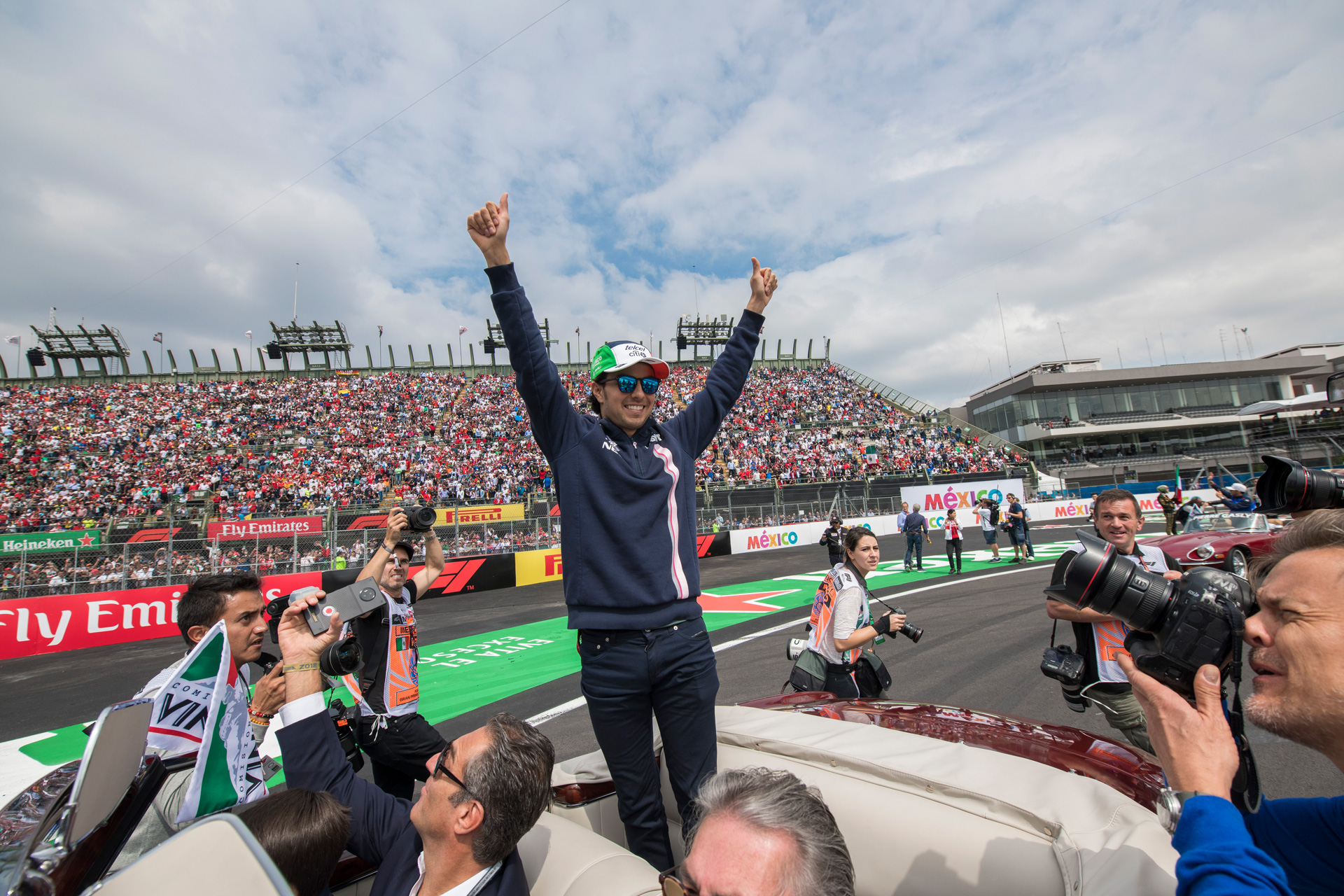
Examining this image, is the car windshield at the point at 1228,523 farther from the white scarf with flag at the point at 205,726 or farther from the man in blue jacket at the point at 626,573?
the white scarf with flag at the point at 205,726

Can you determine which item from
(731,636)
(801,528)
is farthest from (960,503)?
(731,636)

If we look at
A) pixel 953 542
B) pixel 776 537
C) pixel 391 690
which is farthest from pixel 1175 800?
pixel 776 537

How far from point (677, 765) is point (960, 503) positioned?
2881 centimetres

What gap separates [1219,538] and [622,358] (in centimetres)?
1292

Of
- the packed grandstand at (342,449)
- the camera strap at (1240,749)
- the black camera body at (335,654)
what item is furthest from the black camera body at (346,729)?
the packed grandstand at (342,449)

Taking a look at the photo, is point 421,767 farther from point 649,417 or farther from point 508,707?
point 508,707

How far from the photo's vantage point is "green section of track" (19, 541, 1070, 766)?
19.9ft

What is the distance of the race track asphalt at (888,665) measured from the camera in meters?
4.86

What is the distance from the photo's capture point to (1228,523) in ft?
39.2

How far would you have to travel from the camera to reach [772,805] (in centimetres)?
108

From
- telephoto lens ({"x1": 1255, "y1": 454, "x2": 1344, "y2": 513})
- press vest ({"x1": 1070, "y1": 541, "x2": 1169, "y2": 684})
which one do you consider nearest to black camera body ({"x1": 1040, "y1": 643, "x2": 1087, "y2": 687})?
press vest ({"x1": 1070, "y1": 541, "x2": 1169, "y2": 684})

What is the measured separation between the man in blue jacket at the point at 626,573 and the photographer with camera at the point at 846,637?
1.88m

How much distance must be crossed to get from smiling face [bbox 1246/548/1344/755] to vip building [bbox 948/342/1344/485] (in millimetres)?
51244

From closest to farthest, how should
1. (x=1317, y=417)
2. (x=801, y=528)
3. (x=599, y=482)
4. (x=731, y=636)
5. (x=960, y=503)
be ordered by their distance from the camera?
(x=599, y=482) → (x=731, y=636) → (x=801, y=528) → (x=960, y=503) → (x=1317, y=417)
